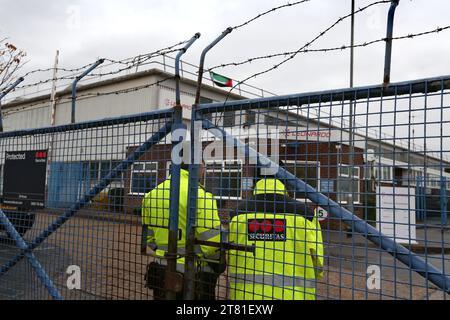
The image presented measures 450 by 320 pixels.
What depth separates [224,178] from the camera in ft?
8.45

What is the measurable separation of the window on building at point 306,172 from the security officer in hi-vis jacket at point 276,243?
112 millimetres

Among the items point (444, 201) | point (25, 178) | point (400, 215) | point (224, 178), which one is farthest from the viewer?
point (25, 178)

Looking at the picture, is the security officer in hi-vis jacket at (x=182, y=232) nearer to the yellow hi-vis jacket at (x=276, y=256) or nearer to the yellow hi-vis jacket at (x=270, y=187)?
the yellow hi-vis jacket at (x=276, y=256)

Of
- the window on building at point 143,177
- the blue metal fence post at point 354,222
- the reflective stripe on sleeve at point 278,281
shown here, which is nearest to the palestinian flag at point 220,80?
the blue metal fence post at point 354,222

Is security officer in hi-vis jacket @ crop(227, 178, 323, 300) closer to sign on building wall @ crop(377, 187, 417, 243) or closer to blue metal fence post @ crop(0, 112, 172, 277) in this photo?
sign on building wall @ crop(377, 187, 417, 243)

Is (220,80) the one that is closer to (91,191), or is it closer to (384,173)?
(384,173)

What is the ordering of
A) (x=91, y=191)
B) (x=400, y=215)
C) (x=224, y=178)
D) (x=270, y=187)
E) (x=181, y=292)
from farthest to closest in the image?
(x=91, y=191), (x=181, y=292), (x=224, y=178), (x=270, y=187), (x=400, y=215)

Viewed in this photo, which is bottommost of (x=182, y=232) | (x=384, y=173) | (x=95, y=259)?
(x=95, y=259)

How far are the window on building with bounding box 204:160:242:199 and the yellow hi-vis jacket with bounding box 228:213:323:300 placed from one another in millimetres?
172

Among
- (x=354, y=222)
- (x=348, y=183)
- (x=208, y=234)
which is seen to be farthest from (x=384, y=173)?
(x=208, y=234)

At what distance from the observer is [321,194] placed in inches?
89.7

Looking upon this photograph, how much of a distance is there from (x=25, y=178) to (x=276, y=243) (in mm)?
2960

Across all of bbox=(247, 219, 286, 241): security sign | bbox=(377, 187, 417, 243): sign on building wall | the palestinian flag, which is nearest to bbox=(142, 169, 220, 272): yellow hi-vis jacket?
bbox=(247, 219, 286, 241): security sign

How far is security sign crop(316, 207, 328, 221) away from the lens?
2300 mm
